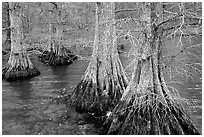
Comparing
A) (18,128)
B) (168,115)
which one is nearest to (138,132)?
(168,115)

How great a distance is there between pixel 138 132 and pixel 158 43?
237 centimetres

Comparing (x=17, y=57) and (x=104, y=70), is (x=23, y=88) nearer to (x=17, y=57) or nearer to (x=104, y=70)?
(x=17, y=57)

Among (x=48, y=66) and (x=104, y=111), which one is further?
(x=48, y=66)

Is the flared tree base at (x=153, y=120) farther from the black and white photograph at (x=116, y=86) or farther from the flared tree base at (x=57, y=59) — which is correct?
the flared tree base at (x=57, y=59)

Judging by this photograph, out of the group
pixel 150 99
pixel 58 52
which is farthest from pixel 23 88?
pixel 150 99

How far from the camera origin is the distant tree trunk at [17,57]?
1385cm

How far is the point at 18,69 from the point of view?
1400 centimetres

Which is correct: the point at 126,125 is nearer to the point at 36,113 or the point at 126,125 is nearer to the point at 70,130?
the point at 70,130

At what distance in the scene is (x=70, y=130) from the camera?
303 inches

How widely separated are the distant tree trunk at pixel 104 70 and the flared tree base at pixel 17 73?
5768mm

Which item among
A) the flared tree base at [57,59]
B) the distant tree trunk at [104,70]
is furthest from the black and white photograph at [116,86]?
the flared tree base at [57,59]

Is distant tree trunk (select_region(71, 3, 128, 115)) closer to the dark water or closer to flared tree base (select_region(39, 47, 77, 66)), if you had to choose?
the dark water

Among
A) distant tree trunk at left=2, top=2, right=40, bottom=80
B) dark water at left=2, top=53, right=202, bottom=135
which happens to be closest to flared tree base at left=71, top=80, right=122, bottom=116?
dark water at left=2, top=53, right=202, bottom=135

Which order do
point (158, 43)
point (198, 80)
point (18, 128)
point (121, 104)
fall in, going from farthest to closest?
point (198, 80) → point (18, 128) → point (121, 104) → point (158, 43)
